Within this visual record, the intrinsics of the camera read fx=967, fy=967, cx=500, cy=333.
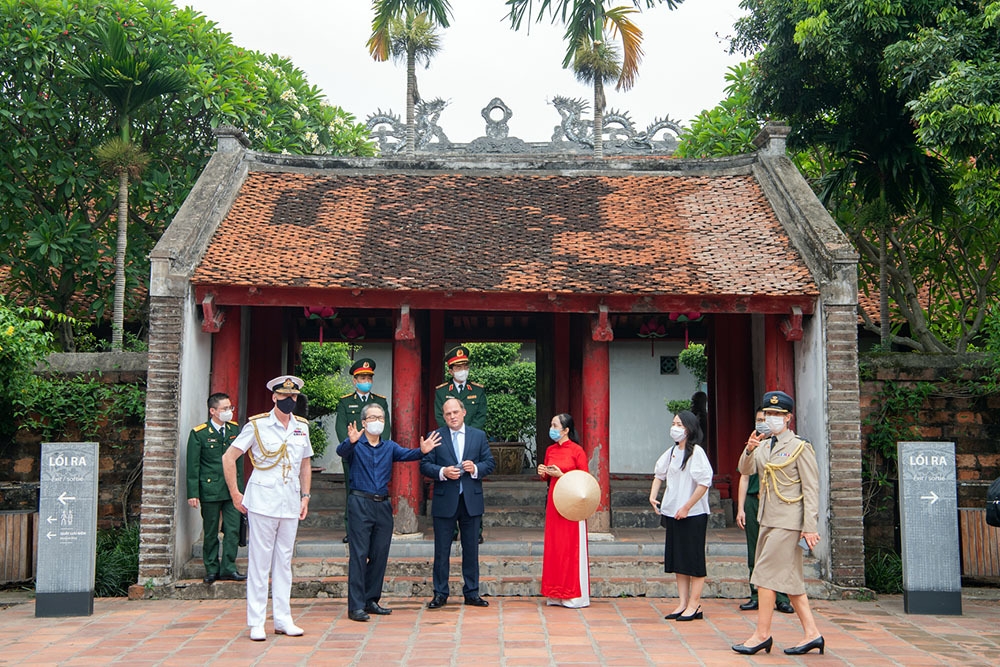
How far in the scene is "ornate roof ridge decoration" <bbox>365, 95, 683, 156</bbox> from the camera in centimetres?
2164

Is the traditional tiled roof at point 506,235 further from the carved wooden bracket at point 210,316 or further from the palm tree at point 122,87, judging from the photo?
the palm tree at point 122,87

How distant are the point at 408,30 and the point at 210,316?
10.6 metres

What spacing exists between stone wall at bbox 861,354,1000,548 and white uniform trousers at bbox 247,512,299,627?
6.45 meters

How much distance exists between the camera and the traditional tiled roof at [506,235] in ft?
31.8

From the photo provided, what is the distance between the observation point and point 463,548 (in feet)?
27.3

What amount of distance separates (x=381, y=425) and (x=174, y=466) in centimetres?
249

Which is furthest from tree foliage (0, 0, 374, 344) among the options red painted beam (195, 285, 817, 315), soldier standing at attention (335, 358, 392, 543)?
soldier standing at attention (335, 358, 392, 543)

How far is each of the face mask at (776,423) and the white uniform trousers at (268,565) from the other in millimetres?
3554

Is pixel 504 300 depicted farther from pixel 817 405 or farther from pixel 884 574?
pixel 884 574

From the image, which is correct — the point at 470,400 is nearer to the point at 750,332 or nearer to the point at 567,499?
the point at 567,499

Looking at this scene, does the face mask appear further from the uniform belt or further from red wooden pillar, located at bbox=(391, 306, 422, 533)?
red wooden pillar, located at bbox=(391, 306, 422, 533)

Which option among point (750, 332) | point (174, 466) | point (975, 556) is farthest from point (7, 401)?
point (975, 556)

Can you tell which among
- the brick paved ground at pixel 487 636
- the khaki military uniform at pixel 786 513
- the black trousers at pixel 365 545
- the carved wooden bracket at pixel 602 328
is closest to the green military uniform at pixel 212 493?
the brick paved ground at pixel 487 636

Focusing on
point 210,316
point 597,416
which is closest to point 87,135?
point 210,316
